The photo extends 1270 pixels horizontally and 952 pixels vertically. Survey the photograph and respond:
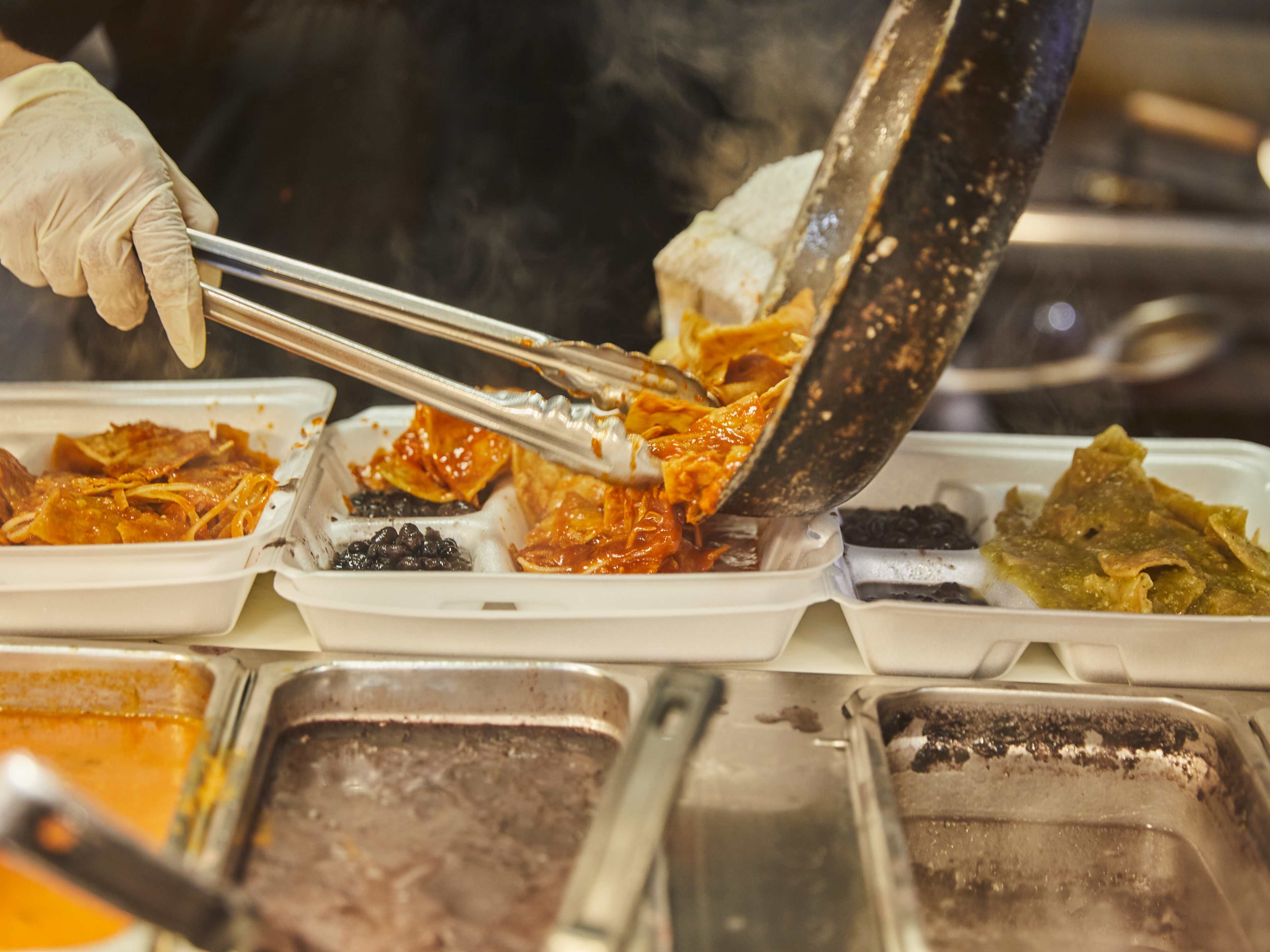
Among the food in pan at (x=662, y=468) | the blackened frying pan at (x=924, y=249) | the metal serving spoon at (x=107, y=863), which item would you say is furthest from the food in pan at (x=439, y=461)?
the metal serving spoon at (x=107, y=863)

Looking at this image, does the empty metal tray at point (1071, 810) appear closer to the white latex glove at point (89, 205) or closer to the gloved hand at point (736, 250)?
the gloved hand at point (736, 250)

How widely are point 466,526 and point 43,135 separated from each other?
1126 millimetres

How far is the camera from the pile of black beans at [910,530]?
1.88 metres

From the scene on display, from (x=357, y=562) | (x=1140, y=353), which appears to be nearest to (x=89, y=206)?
(x=357, y=562)

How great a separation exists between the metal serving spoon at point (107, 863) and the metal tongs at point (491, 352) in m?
0.86

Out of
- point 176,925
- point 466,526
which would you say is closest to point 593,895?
point 176,925

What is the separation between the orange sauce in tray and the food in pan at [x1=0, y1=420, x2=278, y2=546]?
1.11 feet

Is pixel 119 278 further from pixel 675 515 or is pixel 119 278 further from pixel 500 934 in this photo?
pixel 500 934

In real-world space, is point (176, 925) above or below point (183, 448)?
below

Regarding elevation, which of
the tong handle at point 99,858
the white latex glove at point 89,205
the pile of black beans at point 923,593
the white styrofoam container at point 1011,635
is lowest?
the tong handle at point 99,858

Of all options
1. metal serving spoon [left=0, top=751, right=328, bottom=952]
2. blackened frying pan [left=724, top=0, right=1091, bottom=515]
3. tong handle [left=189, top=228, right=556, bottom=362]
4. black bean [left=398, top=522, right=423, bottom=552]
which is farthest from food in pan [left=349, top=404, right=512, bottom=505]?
metal serving spoon [left=0, top=751, right=328, bottom=952]

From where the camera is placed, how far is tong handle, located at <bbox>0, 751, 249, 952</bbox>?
76cm

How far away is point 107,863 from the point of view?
2.67 feet

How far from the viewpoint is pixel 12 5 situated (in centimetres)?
197
